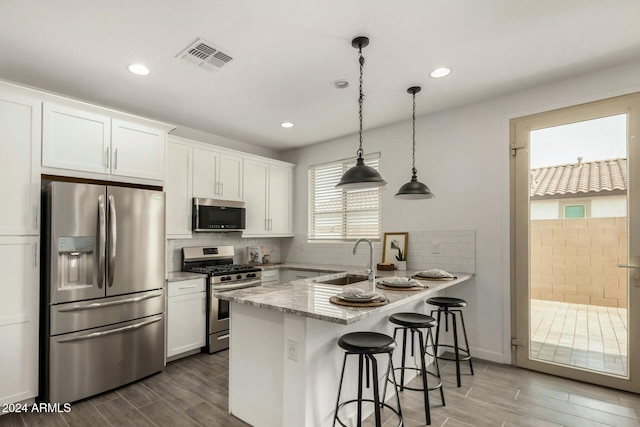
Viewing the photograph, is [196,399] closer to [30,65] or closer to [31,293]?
[31,293]

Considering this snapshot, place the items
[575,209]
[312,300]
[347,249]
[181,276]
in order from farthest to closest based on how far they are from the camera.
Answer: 1. [347,249]
2. [181,276]
3. [575,209]
4. [312,300]

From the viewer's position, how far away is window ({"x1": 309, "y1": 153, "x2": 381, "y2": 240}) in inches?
180

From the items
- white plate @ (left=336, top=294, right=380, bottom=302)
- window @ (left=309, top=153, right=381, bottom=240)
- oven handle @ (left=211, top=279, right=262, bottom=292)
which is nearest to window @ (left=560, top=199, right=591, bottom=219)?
window @ (left=309, top=153, right=381, bottom=240)

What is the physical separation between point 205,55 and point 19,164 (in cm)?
164

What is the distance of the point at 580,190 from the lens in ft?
9.87

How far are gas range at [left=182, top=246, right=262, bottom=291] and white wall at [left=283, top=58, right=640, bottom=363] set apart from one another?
6.43 feet

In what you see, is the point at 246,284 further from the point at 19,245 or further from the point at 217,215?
the point at 19,245

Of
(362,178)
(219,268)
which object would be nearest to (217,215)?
(219,268)

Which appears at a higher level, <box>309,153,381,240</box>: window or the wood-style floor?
<box>309,153,381,240</box>: window

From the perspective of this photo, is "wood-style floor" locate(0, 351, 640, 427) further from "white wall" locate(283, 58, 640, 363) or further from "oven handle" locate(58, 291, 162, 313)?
"oven handle" locate(58, 291, 162, 313)

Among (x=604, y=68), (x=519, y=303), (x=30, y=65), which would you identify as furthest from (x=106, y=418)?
(x=604, y=68)

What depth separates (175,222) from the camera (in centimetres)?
385

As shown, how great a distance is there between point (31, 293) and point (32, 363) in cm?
53

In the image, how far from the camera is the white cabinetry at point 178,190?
378 centimetres
